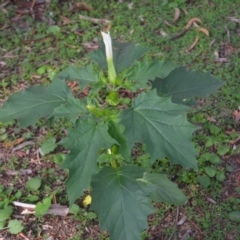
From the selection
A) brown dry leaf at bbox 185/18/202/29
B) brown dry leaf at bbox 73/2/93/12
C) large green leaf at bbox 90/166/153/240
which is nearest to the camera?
large green leaf at bbox 90/166/153/240

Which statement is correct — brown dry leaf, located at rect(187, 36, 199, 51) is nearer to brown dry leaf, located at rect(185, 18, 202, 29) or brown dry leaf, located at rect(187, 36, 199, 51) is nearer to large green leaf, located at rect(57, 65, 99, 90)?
brown dry leaf, located at rect(185, 18, 202, 29)

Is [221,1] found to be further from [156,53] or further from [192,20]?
[156,53]

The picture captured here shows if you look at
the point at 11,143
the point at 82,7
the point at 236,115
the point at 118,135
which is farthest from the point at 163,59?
the point at 118,135

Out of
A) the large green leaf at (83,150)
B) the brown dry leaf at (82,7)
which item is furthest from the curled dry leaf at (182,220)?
→ the brown dry leaf at (82,7)

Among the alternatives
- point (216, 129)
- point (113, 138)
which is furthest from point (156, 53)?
point (113, 138)

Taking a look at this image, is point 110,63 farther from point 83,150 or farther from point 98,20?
point 98,20

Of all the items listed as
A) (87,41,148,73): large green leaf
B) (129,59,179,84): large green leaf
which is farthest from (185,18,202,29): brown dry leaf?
(129,59,179,84): large green leaf

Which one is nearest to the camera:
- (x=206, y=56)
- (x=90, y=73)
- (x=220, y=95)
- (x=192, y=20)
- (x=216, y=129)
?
(x=90, y=73)
